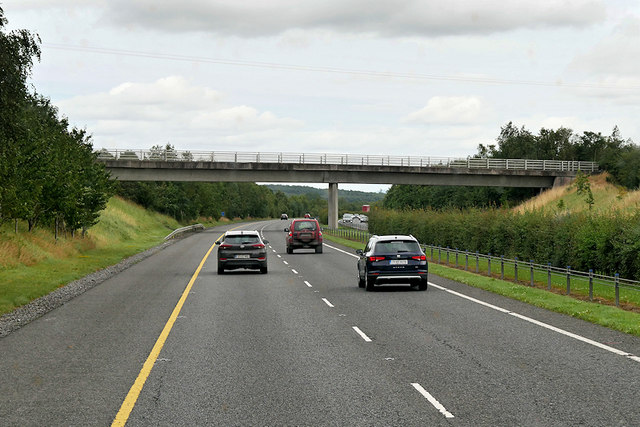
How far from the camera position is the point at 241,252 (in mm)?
29359

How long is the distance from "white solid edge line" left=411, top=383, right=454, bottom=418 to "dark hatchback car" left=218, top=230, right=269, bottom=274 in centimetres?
2030

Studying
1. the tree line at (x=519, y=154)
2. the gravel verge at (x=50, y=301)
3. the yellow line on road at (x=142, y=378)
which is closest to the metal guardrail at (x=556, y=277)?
the yellow line on road at (x=142, y=378)

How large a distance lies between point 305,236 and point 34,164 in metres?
16.5

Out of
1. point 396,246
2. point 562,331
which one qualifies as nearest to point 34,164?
point 396,246

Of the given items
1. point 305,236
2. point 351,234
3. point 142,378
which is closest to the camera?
point 142,378

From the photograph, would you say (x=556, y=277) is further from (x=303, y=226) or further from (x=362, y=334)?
(x=303, y=226)

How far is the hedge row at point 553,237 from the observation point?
2411 centimetres

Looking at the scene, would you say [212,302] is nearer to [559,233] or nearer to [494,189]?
[559,233]

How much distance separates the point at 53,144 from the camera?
41031 mm

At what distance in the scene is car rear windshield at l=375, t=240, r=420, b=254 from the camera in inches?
882

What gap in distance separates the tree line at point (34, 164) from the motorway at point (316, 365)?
6581 millimetres

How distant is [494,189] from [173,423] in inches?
3790

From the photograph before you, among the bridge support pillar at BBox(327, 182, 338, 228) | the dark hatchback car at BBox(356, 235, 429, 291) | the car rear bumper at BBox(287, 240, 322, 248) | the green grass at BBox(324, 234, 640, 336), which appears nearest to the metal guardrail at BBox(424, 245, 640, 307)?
the green grass at BBox(324, 234, 640, 336)

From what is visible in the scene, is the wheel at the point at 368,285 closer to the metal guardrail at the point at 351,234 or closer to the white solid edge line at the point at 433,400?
the white solid edge line at the point at 433,400
